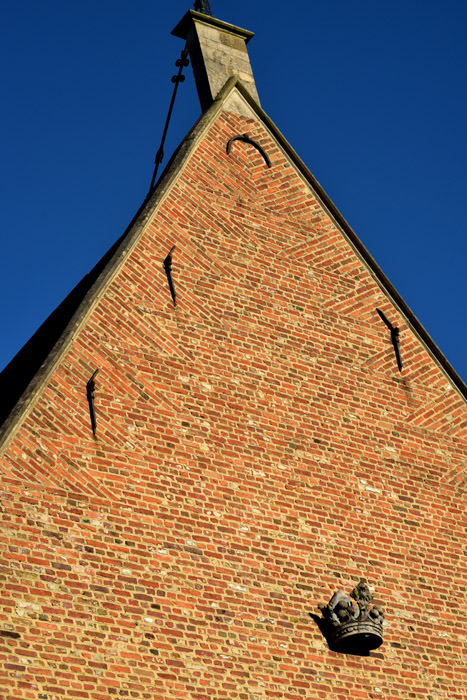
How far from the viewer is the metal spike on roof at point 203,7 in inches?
672

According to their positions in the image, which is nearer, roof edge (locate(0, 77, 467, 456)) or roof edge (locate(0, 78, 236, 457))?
roof edge (locate(0, 78, 236, 457))

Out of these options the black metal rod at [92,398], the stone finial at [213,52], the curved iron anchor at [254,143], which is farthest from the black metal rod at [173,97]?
the black metal rod at [92,398]

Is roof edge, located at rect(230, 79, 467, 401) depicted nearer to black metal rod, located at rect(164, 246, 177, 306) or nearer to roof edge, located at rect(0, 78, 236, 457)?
roof edge, located at rect(0, 78, 236, 457)

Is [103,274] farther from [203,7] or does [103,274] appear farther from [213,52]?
[203,7]

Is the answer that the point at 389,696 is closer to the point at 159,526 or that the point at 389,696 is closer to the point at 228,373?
the point at 159,526

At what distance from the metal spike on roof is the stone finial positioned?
0.60 meters

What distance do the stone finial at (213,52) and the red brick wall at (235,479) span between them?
3.93 feet

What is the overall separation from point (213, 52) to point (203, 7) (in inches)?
56.4

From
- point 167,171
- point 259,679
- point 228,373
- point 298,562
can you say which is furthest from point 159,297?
point 259,679

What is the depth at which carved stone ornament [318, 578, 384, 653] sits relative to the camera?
36.0ft

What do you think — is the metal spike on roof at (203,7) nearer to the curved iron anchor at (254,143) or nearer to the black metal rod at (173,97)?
the black metal rod at (173,97)

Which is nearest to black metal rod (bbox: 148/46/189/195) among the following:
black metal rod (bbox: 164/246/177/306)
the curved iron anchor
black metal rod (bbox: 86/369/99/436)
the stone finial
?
the stone finial

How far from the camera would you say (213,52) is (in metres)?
16.1

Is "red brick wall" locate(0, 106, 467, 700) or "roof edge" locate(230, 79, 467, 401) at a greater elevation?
"roof edge" locate(230, 79, 467, 401)
